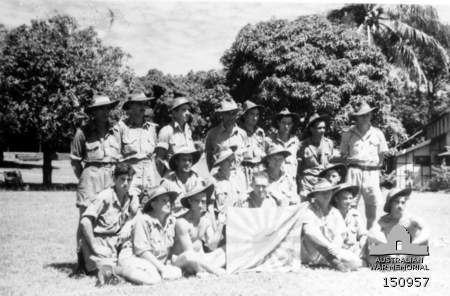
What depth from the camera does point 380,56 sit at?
19531mm

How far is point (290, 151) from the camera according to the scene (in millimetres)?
8156

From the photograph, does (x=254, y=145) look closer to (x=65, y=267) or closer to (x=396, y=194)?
(x=396, y=194)

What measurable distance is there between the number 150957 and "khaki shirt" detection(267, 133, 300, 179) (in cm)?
244

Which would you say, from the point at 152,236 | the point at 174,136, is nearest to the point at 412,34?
the point at 174,136

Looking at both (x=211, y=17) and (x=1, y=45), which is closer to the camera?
(x=211, y=17)

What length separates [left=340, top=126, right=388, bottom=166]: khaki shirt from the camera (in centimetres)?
812

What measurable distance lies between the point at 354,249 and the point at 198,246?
2.33 m

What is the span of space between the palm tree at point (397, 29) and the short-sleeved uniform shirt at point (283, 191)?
15117 mm

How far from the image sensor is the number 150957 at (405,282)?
6.27 m

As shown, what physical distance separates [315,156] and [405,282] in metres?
2.63

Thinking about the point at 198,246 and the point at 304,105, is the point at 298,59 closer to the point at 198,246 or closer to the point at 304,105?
A: the point at 304,105

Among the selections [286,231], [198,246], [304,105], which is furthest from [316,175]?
[304,105]

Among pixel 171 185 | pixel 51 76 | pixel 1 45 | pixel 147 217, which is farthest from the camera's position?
pixel 51 76

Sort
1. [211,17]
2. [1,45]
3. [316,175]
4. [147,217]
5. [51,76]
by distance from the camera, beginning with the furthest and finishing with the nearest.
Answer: [51,76] → [1,45] → [211,17] → [316,175] → [147,217]
